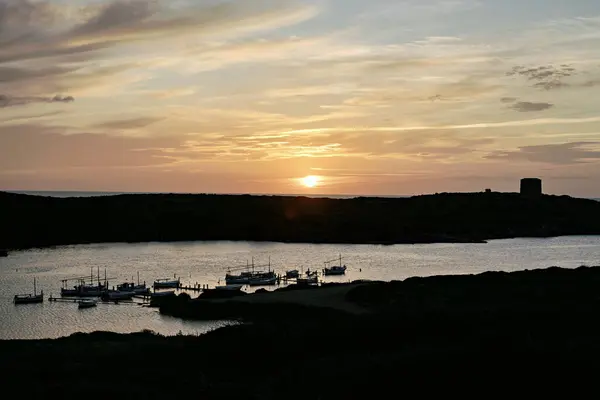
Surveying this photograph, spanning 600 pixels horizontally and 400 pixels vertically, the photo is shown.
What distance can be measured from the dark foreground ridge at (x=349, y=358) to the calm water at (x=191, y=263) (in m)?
17.6

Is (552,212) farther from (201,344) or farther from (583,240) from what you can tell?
(201,344)

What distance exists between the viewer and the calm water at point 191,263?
196 ft

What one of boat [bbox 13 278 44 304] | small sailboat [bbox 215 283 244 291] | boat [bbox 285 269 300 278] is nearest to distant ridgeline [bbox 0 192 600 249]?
boat [bbox 285 269 300 278]

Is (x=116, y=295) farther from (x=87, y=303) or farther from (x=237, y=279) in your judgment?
(x=237, y=279)

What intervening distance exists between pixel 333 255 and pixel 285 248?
58.2ft

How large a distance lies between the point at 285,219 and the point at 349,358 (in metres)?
140

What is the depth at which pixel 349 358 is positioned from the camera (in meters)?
30.4

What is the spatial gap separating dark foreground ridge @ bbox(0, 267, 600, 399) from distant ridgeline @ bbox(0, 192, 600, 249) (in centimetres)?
11061

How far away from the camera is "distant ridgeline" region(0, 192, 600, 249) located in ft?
506

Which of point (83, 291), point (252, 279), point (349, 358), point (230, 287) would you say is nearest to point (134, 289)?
point (83, 291)

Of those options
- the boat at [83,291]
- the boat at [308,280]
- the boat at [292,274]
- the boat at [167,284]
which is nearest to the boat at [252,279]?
the boat at [292,274]

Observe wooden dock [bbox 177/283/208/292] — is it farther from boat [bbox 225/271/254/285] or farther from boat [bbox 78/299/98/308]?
boat [bbox 78/299/98/308]

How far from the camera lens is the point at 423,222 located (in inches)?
6757

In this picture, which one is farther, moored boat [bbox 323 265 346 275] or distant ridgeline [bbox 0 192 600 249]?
distant ridgeline [bbox 0 192 600 249]
